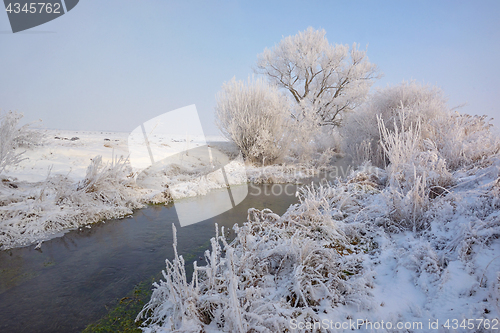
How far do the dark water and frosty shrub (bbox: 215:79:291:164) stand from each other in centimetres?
538

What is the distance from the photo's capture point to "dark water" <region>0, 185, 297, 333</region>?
1891 millimetres

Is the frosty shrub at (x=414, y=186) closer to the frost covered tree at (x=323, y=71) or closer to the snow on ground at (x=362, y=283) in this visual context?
the snow on ground at (x=362, y=283)

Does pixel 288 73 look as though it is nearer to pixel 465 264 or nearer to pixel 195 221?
pixel 195 221

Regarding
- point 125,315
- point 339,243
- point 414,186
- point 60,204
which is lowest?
point 339,243

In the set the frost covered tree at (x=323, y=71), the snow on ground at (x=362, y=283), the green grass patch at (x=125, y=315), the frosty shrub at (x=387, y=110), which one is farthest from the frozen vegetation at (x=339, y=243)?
the frost covered tree at (x=323, y=71)

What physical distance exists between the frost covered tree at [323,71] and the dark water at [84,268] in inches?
494

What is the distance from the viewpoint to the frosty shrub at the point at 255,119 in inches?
361

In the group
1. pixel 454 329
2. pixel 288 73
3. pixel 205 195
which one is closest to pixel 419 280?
pixel 454 329

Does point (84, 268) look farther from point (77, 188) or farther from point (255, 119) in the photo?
point (255, 119)

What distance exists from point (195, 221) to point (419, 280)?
338 cm

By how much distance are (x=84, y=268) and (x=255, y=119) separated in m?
7.43

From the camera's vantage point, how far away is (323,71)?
48.9 ft

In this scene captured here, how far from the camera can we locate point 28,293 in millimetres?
2158

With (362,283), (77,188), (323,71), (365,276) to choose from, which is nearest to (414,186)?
(365,276)
